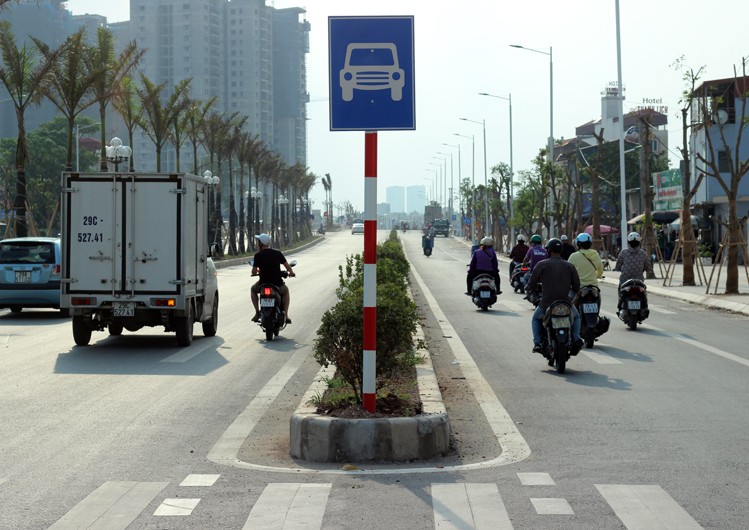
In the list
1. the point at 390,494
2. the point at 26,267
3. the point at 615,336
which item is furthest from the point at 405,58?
the point at 26,267

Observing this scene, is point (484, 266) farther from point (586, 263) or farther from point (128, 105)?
point (128, 105)

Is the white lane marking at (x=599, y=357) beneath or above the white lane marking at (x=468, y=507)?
above

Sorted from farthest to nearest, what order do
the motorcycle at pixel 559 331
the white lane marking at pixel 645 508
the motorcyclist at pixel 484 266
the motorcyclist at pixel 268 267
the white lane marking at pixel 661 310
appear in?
1. the motorcyclist at pixel 484 266
2. the white lane marking at pixel 661 310
3. the motorcyclist at pixel 268 267
4. the motorcycle at pixel 559 331
5. the white lane marking at pixel 645 508

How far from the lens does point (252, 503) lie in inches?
272

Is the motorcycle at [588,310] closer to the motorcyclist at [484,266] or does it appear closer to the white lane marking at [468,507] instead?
the motorcyclist at [484,266]

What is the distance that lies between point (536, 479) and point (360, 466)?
1.27m

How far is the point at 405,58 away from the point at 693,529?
4.08 metres

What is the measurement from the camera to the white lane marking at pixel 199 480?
7.46 m

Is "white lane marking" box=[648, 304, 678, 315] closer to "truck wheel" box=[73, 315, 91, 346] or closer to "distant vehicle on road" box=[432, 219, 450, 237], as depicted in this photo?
"truck wheel" box=[73, 315, 91, 346]

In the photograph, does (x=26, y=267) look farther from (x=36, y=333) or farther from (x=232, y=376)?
(x=232, y=376)

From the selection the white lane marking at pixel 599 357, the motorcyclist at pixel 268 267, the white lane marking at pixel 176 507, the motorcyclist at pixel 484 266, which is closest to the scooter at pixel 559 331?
the white lane marking at pixel 599 357

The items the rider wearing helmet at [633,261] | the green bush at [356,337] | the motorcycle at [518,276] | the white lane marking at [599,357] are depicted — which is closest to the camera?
the green bush at [356,337]

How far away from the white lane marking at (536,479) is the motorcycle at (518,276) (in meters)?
23.7

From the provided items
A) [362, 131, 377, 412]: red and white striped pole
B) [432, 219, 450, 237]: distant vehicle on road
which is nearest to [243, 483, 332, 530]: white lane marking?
[362, 131, 377, 412]: red and white striped pole
